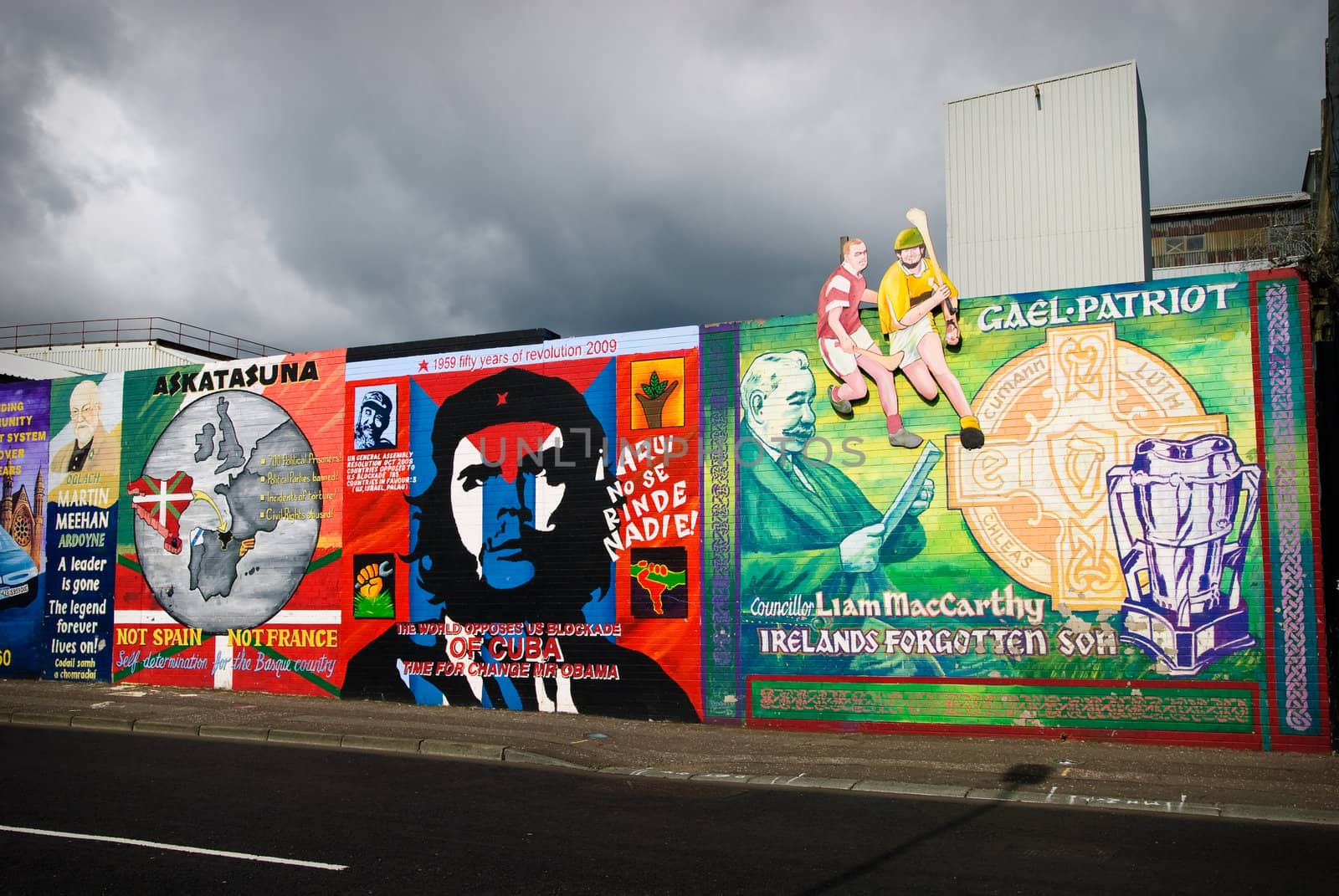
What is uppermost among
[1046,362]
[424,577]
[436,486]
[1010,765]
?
[1046,362]

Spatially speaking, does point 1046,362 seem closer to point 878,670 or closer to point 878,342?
point 878,342

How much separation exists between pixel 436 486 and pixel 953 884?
1183cm

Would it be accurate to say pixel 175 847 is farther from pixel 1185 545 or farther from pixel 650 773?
pixel 1185 545

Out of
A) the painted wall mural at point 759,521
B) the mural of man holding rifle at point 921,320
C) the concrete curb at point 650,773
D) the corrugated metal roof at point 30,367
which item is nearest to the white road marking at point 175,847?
the concrete curb at point 650,773

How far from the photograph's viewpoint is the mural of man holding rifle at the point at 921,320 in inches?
551

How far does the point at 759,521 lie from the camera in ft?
49.5

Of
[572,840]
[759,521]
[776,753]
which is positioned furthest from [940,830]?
[759,521]

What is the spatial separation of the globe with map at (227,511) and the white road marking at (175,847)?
960cm

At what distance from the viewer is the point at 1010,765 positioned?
456 inches

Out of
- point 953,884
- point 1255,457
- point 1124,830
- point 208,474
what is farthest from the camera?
point 208,474

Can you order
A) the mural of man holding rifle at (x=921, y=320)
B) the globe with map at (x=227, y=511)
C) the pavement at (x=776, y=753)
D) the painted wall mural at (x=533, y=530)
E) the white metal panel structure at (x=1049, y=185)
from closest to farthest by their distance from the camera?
the pavement at (x=776, y=753) < the mural of man holding rifle at (x=921, y=320) < the painted wall mural at (x=533, y=530) < the globe with map at (x=227, y=511) < the white metal panel structure at (x=1049, y=185)

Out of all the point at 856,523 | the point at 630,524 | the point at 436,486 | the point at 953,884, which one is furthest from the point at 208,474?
the point at 953,884

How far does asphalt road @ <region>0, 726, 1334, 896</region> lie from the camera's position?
723 cm

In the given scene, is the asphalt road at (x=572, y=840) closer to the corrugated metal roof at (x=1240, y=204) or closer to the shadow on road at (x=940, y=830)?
the shadow on road at (x=940, y=830)
